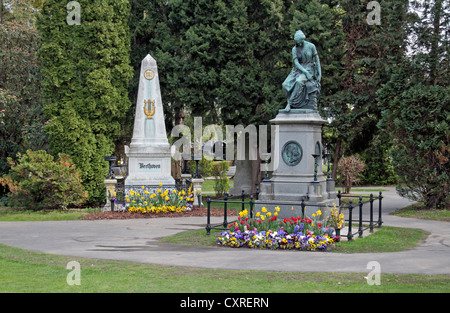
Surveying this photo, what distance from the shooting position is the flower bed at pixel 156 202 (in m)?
18.5

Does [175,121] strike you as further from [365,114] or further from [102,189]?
[365,114]

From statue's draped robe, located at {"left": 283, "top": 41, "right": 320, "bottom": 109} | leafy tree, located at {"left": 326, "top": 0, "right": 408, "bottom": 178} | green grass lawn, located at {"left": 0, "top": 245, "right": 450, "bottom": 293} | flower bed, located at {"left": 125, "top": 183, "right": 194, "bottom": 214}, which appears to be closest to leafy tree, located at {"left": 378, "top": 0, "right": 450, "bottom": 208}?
Result: leafy tree, located at {"left": 326, "top": 0, "right": 408, "bottom": 178}

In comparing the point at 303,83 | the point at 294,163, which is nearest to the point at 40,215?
the point at 294,163

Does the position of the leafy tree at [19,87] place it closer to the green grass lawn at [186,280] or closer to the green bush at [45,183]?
the green bush at [45,183]

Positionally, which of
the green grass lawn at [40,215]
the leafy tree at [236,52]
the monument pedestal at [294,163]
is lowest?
the green grass lawn at [40,215]

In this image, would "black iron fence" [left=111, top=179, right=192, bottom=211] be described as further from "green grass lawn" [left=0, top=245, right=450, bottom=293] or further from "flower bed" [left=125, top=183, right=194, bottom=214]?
"green grass lawn" [left=0, top=245, right=450, bottom=293]

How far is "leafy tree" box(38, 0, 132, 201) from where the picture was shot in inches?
862

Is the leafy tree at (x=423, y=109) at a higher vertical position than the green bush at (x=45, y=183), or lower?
higher

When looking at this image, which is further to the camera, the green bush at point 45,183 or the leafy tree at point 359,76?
the leafy tree at point 359,76

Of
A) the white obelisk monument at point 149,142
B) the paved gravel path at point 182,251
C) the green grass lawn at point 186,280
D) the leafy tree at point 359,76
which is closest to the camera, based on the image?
the green grass lawn at point 186,280

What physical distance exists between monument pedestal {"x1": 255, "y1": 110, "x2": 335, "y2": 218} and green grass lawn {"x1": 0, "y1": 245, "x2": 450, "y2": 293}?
15.3ft

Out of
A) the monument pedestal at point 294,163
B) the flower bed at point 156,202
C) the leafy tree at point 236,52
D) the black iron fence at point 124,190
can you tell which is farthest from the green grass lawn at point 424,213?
the black iron fence at point 124,190

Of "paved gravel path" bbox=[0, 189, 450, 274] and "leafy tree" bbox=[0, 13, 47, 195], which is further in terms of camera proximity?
"leafy tree" bbox=[0, 13, 47, 195]

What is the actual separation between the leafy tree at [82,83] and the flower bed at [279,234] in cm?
1172
